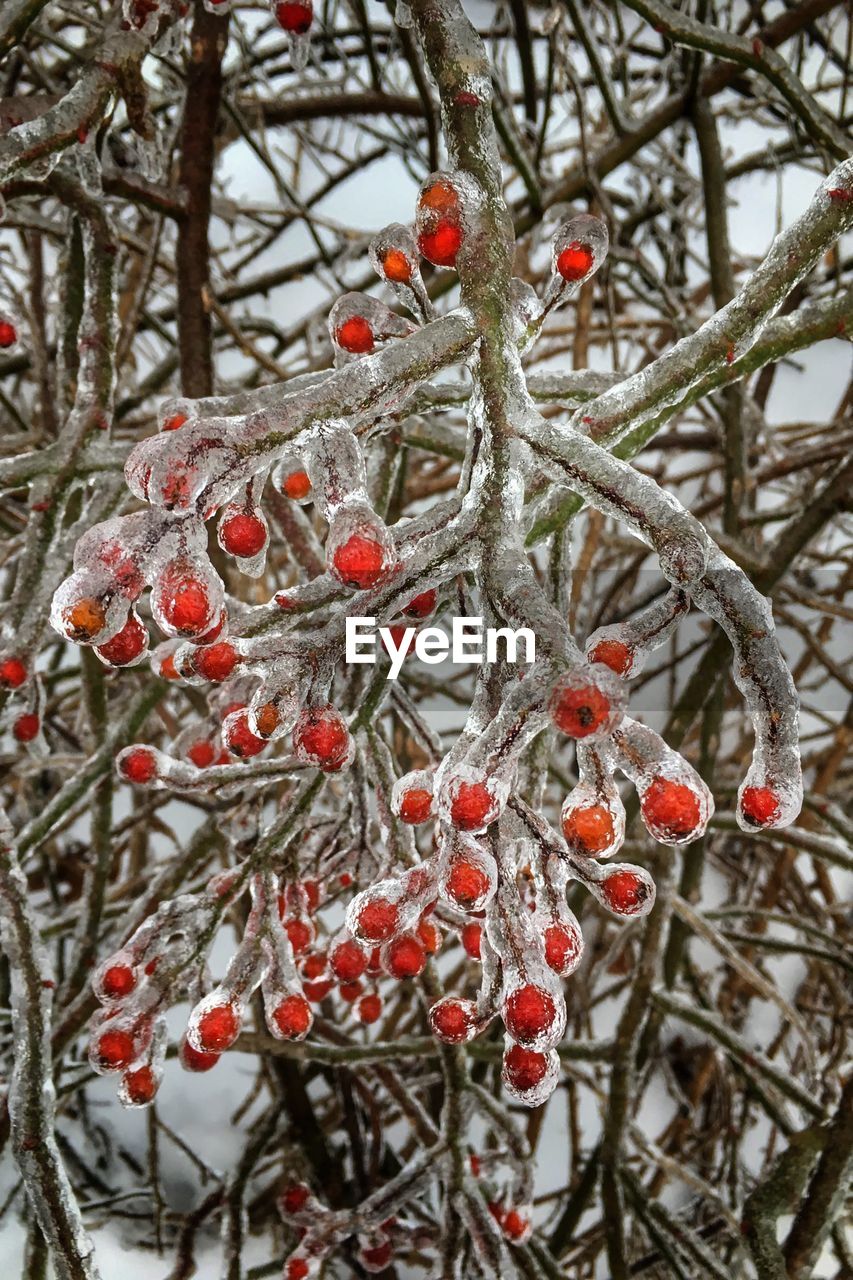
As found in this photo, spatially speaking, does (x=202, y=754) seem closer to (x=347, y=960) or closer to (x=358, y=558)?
(x=347, y=960)

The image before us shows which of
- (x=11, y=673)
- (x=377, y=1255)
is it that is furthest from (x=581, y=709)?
(x=377, y=1255)

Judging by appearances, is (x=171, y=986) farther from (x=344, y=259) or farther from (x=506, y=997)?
Result: (x=344, y=259)

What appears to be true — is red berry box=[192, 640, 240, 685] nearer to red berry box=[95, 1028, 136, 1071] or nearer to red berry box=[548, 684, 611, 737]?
red berry box=[548, 684, 611, 737]

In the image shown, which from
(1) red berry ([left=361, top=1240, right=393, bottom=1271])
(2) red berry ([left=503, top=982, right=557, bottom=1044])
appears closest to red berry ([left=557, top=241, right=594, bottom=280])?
(2) red berry ([left=503, top=982, right=557, bottom=1044])

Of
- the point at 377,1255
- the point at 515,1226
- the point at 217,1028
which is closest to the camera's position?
the point at 217,1028

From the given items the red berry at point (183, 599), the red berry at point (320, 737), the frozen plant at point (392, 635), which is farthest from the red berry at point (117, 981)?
the red berry at point (183, 599)

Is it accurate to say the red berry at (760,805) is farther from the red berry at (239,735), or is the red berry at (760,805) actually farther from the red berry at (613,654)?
the red berry at (239,735)
